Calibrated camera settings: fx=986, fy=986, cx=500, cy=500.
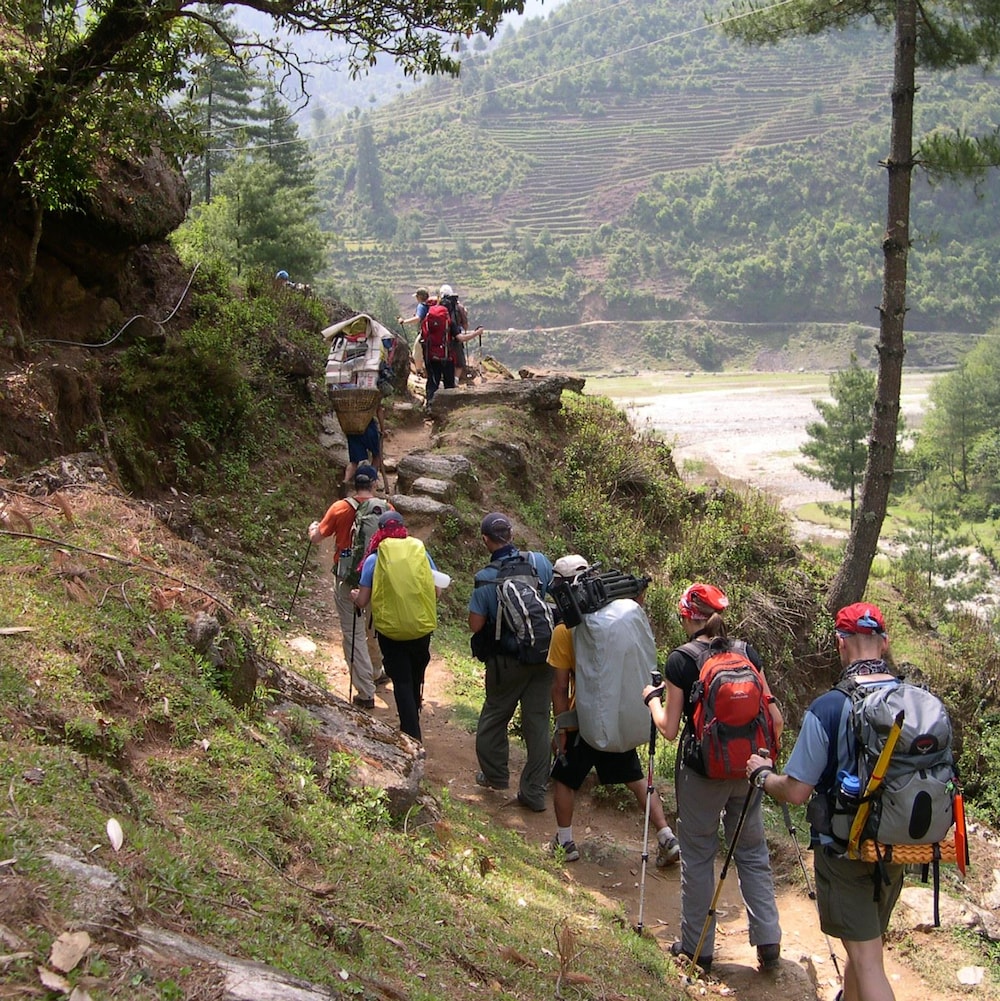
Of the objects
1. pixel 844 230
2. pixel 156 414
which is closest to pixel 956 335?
pixel 844 230

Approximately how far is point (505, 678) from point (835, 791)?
2402 mm

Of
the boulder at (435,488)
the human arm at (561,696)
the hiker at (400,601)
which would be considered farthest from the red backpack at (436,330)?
the human arm at (561,696)

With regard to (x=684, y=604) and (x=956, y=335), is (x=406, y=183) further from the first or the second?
(x=684, y=604)

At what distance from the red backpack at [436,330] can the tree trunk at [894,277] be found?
5530mm

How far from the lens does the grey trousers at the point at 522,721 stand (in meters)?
5.84

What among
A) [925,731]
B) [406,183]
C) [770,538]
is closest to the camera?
[925,731]

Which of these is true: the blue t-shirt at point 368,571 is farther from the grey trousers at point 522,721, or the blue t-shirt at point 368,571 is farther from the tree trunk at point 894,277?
the tree trunk at point 894,277

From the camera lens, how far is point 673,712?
176 inches

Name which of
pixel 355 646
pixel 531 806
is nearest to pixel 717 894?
pixel 531 806

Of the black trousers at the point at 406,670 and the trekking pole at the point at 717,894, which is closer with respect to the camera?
the trekking pole at the point at 717,894

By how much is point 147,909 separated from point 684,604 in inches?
106

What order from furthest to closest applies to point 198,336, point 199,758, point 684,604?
point 198,336, point 684,604, point 199,758

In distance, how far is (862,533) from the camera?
12.5m

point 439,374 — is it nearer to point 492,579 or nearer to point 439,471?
point 439,471
